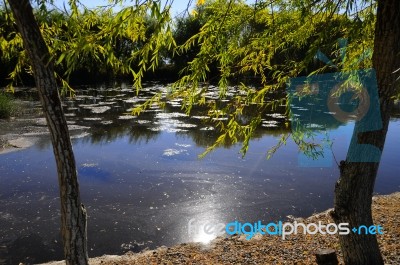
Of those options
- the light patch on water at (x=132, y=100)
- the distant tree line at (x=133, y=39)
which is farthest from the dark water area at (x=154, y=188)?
the light patch on water at (x=132, y=100)

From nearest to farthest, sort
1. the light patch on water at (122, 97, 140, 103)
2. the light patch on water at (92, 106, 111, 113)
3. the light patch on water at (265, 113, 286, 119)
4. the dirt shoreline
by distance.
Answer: the dirt shoreline, the light patch on water at (265, 113, 286, 119), the light patch on water at (92, 106, 111, 113), the light patch on water at (122, 97, 140, 103)

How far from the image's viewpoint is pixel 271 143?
→ 39.3 ft

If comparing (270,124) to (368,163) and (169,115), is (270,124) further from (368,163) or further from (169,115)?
(368,163)

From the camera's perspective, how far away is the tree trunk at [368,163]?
9.25 ft

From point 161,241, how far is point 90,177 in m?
3.56

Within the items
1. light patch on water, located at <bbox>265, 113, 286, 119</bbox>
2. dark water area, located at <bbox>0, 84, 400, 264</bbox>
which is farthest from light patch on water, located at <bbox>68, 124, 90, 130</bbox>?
light patch on water, located at <bbox>265, 113, 286, 119</bbox>

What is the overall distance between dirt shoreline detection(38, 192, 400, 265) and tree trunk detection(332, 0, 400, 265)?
0.63m

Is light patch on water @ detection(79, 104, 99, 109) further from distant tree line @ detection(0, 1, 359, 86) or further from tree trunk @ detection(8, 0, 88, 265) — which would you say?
tree trunk @ detection(8, 0, 88, 265)

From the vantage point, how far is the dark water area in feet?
19.5

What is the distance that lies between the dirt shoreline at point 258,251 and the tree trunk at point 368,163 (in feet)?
2.05

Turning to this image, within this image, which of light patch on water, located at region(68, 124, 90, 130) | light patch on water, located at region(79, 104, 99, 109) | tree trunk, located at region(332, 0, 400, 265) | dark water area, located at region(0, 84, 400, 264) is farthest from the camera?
light patch on water, located at region(79, 104, 99, 109)

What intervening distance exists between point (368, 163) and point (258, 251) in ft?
6.80

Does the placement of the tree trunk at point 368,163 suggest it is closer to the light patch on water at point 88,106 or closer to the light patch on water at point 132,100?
the light patch on water at point 88,106

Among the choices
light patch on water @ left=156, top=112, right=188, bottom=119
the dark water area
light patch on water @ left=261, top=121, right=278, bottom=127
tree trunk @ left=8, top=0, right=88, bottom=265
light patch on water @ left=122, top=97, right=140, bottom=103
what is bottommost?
the dark water area
